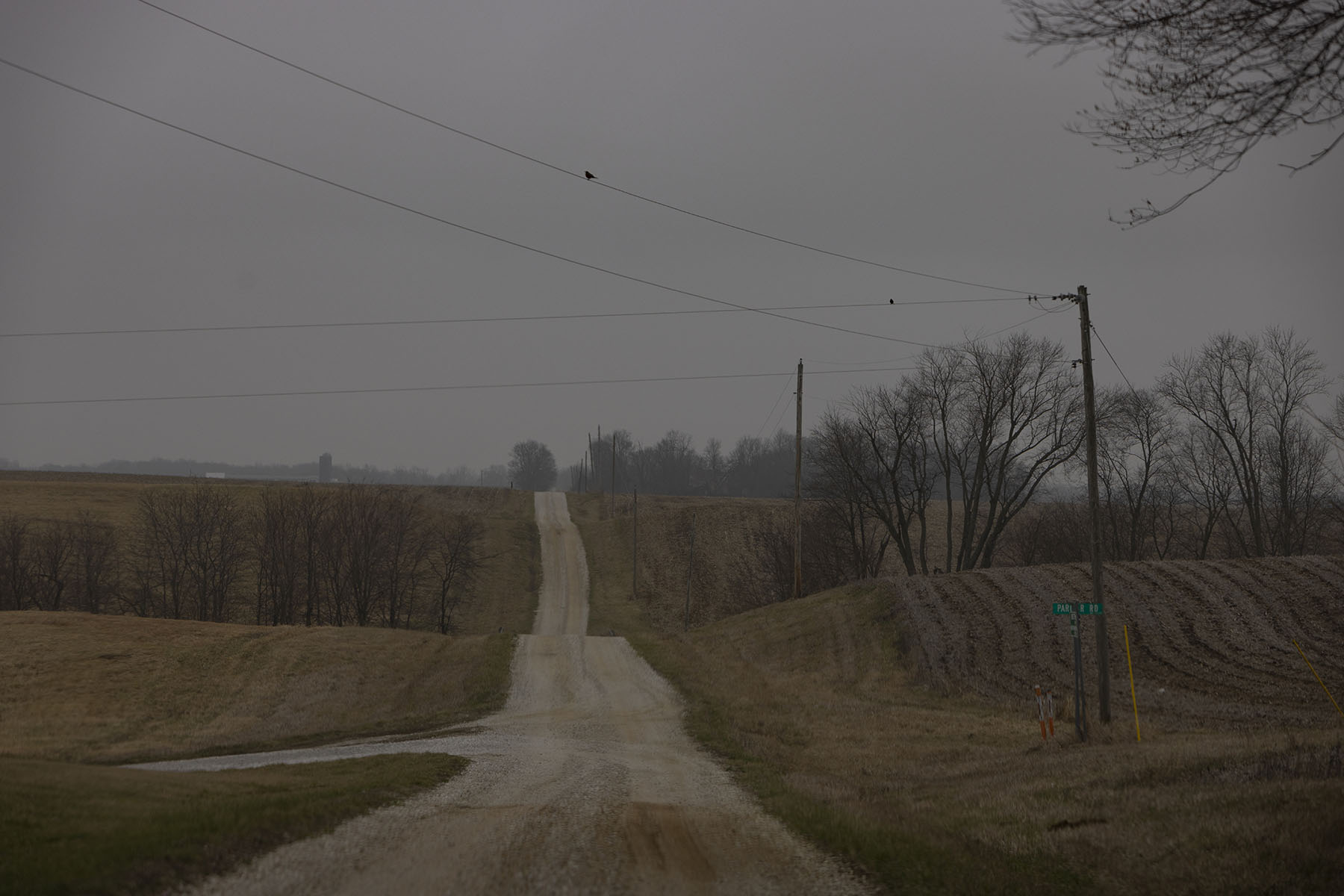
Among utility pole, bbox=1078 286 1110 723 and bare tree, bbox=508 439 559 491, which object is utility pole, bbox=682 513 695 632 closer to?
utility pole, bbox=1078 286 1110 723

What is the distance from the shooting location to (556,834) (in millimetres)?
9547

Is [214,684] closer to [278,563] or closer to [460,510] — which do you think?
[278,563]

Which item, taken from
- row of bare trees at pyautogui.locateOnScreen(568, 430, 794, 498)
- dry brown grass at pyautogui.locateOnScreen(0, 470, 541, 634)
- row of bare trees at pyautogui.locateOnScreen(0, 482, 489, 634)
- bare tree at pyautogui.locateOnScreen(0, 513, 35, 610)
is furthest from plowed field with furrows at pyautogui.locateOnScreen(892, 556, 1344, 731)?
row of bare trees at pyautogui.locateOnScreen(568, 430, 794, 498)

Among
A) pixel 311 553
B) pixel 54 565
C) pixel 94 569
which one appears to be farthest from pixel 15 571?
pixel 311 553

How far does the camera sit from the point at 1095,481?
774 inches

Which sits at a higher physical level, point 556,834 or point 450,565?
point 450,565

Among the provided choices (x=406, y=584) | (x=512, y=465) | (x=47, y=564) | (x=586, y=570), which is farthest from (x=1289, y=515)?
(x=512, y=465)

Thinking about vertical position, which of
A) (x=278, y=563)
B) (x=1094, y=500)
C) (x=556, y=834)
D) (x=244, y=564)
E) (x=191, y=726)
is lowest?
(x=191, y=726)

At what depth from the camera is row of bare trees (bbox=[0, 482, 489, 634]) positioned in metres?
51.9

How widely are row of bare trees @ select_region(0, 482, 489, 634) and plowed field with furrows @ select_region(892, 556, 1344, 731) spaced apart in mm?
34654

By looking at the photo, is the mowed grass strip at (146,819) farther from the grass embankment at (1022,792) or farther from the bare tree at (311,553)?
the bare tree at (311,553)

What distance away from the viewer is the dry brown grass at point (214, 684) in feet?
78.1

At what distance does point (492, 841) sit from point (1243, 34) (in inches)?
407

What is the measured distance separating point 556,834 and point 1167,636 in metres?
26.0
